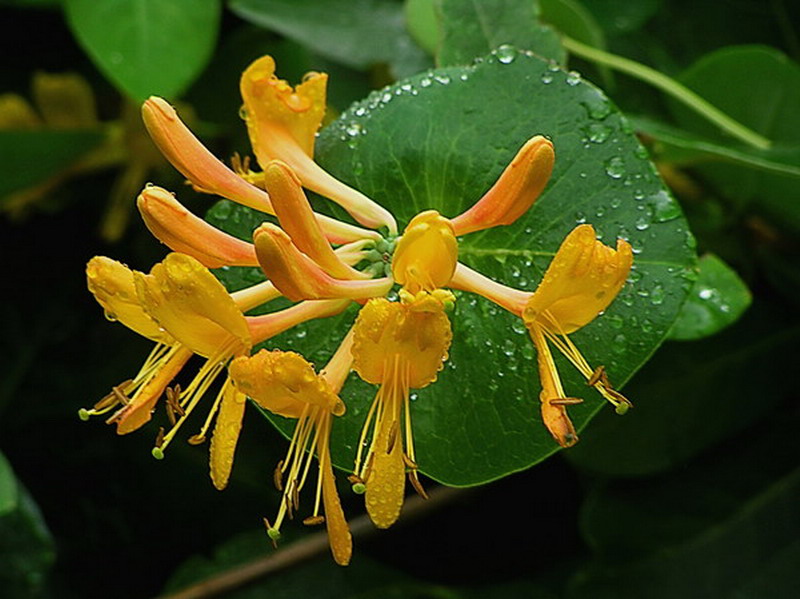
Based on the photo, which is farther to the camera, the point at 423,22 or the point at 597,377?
the point at 423,22

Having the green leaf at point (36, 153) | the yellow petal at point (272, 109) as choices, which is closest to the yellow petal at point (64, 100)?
the green leaf at point (36, 153)

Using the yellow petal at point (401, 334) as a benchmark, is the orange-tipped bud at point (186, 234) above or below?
below

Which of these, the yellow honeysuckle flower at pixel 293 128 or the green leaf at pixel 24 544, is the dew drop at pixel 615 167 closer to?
the yellow honeysuckle flower at pixel 293 128

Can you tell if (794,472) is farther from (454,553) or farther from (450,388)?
(450,388)

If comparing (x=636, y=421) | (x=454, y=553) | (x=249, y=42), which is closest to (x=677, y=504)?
(x=636, y=421)

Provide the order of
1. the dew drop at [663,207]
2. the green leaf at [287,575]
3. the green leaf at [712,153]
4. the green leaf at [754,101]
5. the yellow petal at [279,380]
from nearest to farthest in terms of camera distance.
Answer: the yellow petal at [279,380] → the dew drop at [663,207] → the green leaf at [712,153] → the green leaf at [754,101] → the green leaf at [287,575]

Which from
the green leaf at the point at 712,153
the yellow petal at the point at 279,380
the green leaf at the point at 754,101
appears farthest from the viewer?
the green leaf at the point at 754,101

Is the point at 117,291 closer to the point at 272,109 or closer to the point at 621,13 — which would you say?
the point at 272,109

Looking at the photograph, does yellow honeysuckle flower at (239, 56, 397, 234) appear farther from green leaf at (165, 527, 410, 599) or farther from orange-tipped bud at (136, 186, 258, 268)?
green leaf at (165, 527, 410, 599)

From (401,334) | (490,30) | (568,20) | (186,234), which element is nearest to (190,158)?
(186,234)
